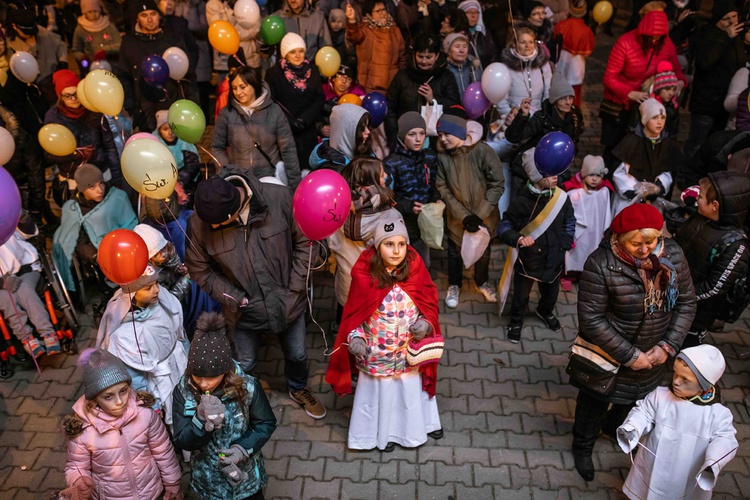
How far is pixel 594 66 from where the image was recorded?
38.9ft

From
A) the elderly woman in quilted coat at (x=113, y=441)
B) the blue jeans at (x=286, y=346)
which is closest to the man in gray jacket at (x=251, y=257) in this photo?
the blue jeans at (x=286, y=346)

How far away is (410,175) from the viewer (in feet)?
19.0

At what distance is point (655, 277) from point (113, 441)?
336cm

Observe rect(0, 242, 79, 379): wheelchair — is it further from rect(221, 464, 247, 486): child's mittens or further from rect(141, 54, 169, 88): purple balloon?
rect(221, 464, 247, 486): child's mittens

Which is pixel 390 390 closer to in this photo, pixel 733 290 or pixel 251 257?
pixel 251 257

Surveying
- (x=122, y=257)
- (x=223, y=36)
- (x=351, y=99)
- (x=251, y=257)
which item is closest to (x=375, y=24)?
(x=351, y=99)

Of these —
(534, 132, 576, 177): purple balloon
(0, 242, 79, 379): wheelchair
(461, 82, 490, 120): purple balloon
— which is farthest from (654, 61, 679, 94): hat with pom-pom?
(0, 242, 79, 379): wheelchair

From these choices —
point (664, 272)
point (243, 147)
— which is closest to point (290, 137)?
point (243, 147)

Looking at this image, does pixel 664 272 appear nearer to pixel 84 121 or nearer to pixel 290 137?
pixel 290 137

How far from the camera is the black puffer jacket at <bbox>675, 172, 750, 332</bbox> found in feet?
15.2

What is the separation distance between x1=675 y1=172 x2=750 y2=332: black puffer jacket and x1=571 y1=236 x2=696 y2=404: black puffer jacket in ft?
2.54

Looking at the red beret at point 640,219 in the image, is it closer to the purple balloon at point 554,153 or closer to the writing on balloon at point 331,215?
the purple balloon at point 554,153

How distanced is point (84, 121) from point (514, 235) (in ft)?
14.6

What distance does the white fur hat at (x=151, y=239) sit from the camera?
4805 mm
